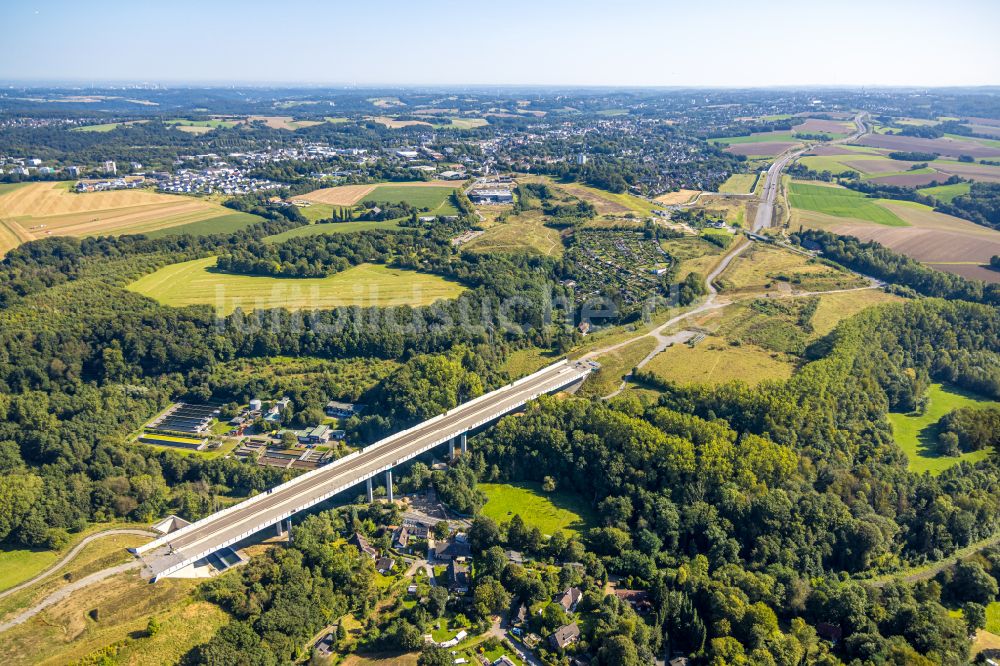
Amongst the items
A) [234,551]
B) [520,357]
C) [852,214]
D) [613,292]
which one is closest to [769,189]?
[852,214]

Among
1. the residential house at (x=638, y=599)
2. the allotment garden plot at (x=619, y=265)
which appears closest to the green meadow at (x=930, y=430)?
the residential house at (x=638, y=599)

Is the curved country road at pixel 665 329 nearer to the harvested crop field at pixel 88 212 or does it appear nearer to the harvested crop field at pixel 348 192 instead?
the harvested crop field at pixel 348 192

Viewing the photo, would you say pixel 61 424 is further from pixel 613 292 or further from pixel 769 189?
pixel 769 189

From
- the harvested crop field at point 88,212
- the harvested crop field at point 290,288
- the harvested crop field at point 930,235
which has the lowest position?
the harvested crop field at point 290,288

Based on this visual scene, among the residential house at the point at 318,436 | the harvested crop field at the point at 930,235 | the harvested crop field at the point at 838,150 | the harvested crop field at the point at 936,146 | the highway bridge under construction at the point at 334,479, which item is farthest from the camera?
the harvested crop field at the point at 838,150

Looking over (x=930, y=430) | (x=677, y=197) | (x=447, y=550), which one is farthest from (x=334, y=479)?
(x=677, y=197)

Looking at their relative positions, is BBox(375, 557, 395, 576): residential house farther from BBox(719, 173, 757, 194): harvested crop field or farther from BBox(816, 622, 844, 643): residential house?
BBox(719, 173, 757, 194): harvested crop field

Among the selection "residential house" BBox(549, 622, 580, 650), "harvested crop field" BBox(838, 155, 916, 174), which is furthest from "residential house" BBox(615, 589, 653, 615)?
"harvested crop field" BBox(838, 155, 916, 174)
